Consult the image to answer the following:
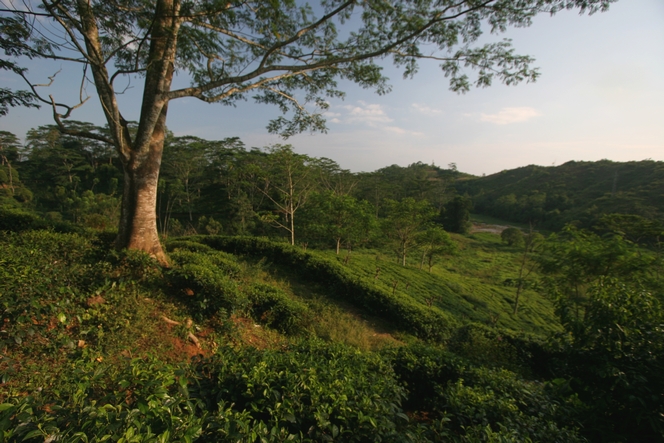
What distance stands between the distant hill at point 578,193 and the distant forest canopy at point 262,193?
0.21m

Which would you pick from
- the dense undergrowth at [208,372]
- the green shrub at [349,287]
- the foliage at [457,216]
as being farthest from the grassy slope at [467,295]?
the foliage at [457,216]

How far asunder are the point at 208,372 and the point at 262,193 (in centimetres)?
3230

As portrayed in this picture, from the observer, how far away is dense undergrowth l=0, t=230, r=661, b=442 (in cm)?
160

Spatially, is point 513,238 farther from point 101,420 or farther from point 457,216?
point 101,420

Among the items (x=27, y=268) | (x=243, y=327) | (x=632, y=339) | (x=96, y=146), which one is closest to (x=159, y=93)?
(x=27, y=268)

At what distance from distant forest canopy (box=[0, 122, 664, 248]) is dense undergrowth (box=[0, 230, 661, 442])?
9079 millimetres

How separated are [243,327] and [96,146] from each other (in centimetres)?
5403

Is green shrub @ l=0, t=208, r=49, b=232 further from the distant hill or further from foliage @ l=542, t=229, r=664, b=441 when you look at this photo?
the distant hill

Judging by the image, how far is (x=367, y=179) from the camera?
4459 centimetres

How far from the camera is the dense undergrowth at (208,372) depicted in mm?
1601

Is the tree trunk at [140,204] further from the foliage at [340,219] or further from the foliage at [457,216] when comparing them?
the foliage at [457,216]

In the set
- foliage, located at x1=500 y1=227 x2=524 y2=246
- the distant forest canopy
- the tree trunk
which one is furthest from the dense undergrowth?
foliage, located at x1=500 y1=227 x2=524 y2=246

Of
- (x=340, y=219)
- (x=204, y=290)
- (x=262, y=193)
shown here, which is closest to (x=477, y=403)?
(x=204, y=290)

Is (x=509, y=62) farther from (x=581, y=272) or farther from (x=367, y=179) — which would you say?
(x=367, y=179)
